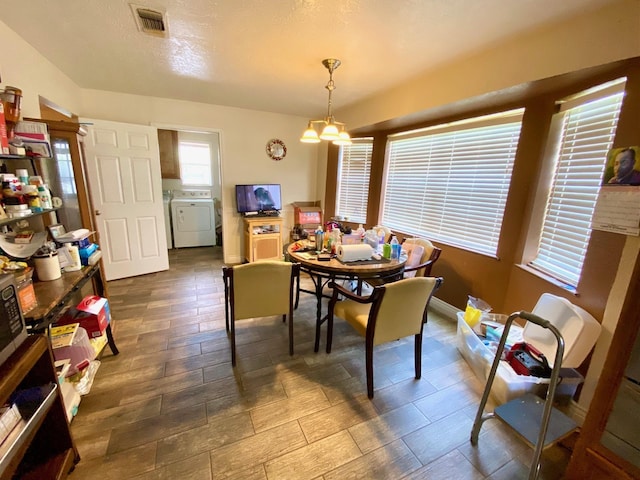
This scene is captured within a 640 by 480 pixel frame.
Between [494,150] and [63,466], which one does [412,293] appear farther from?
[63,466]

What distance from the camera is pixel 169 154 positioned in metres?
5.03

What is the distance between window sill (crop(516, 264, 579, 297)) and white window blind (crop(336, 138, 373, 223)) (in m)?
2.11

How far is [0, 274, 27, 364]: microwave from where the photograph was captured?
37.3 inches

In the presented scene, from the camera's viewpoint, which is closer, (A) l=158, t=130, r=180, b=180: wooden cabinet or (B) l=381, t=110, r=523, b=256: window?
(B) l=381, t=110, r=523, b=256: window

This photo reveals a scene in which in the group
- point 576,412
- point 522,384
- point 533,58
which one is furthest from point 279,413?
point 533,58

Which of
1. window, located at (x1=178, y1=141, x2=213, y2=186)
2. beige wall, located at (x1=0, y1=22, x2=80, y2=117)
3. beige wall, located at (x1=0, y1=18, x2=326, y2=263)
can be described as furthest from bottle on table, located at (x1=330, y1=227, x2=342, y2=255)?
window, located at (x1=178, y1=141, x2=213, y2=186)

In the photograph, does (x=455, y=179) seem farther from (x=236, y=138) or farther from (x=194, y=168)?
(x=194, y=168)

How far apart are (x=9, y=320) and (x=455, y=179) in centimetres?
332

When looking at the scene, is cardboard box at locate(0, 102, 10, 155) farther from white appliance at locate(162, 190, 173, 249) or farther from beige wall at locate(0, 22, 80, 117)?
white appliance at locate(162, 190, 173, 249)

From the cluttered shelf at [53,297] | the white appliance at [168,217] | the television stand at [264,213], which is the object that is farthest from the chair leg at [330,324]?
the white appliance at [168,217]

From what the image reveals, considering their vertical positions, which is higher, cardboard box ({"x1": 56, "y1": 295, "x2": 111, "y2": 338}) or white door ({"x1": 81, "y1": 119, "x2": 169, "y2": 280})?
white door ({"x1": 81, "y1": 119, "x2": 169, "y2": 280})

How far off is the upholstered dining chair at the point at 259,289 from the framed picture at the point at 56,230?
1254mm

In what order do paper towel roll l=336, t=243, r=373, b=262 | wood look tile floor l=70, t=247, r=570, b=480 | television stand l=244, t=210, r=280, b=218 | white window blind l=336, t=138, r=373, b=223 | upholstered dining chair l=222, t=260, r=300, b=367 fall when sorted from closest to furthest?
wood look tile floor l=70, t=247, r=570, b=480, upholstered dining chair l=222, t=260, r=300, b=367, paper towel roll l=336, t=243, r=373, b=262, white window blind l=336, t=138, r=373, b=223, television stand l=244, t=210, r=280, b=218

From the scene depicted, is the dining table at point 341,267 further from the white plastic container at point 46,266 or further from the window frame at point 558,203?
the white plastic container at point 46,266
